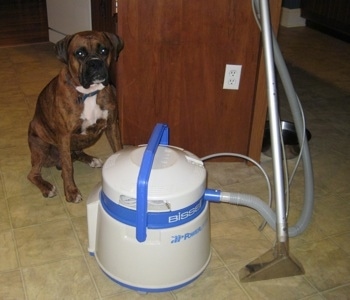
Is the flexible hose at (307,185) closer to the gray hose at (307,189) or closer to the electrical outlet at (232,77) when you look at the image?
the gray hose at (307,189)

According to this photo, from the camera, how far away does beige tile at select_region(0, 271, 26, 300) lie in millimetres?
1593

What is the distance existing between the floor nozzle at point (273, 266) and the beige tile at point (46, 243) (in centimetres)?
66

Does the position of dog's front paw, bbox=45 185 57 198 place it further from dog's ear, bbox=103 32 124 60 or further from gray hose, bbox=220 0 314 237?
gray hose, bbox=220 0 314 237

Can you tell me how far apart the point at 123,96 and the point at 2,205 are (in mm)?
769

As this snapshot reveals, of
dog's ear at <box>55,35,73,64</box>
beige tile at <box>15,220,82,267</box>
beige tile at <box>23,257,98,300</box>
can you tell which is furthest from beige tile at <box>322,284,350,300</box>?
dog's ear at <box>55,35,73,64</box>

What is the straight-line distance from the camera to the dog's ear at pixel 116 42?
194 centimetres

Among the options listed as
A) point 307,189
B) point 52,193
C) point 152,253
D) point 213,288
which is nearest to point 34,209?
point 52,193

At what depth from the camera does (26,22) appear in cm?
518

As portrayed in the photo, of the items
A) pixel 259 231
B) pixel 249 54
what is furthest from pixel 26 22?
pixel 259 231

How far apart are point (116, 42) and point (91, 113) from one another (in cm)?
32

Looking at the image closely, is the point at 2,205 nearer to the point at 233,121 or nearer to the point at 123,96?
the point at 123,96

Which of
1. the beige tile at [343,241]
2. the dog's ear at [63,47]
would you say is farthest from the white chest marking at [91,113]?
the beige tile at [343,241]

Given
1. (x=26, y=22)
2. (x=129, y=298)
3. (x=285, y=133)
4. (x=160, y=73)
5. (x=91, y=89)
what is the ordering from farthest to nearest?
(x=26, y=22) → (x=285, y=133) → (x=160, y=73) → (x=91, y=89) → (x=129, y=298)

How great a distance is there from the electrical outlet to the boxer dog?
1.77 ft
